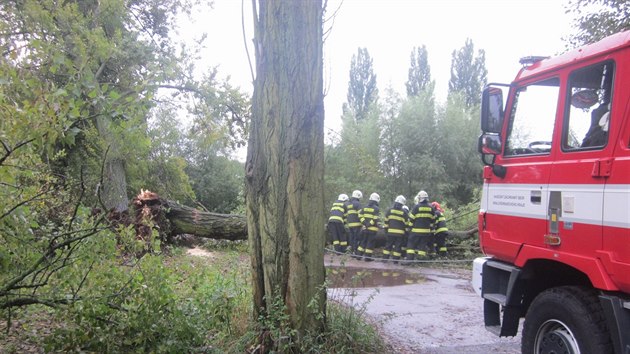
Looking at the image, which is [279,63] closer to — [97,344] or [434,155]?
[97,344]

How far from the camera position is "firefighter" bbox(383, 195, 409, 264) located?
12.7 m

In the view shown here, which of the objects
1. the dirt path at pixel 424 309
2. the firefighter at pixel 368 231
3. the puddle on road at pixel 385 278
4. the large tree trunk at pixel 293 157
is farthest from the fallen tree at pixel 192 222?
the large tree trunk at pixel 293 157

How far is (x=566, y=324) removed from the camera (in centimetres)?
361

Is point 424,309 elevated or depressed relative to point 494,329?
depressed

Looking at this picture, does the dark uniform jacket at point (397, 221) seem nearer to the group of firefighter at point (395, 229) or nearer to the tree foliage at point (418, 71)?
the group of firefighter at point (395, 229)

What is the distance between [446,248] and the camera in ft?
43.1

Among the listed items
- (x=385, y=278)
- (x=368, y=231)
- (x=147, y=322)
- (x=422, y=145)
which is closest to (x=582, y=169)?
(x=147, y=322)

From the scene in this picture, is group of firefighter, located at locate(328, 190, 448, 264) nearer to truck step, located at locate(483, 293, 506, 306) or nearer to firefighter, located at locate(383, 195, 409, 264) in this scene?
firefighter, located at locate(383, 195, 409, 264)

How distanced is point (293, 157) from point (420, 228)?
28.4 feet

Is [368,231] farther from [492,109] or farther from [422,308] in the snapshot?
[492,109]

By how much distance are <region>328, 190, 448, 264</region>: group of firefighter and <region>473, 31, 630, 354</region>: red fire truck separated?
24.8 feet

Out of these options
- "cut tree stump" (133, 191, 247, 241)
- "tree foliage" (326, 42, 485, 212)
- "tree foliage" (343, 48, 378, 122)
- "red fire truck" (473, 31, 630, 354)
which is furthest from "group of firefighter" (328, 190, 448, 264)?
"tree foliage" (343, 48, 378, 122)

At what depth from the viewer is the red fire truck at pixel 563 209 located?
129 inches

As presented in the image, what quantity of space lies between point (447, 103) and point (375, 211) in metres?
22.9
